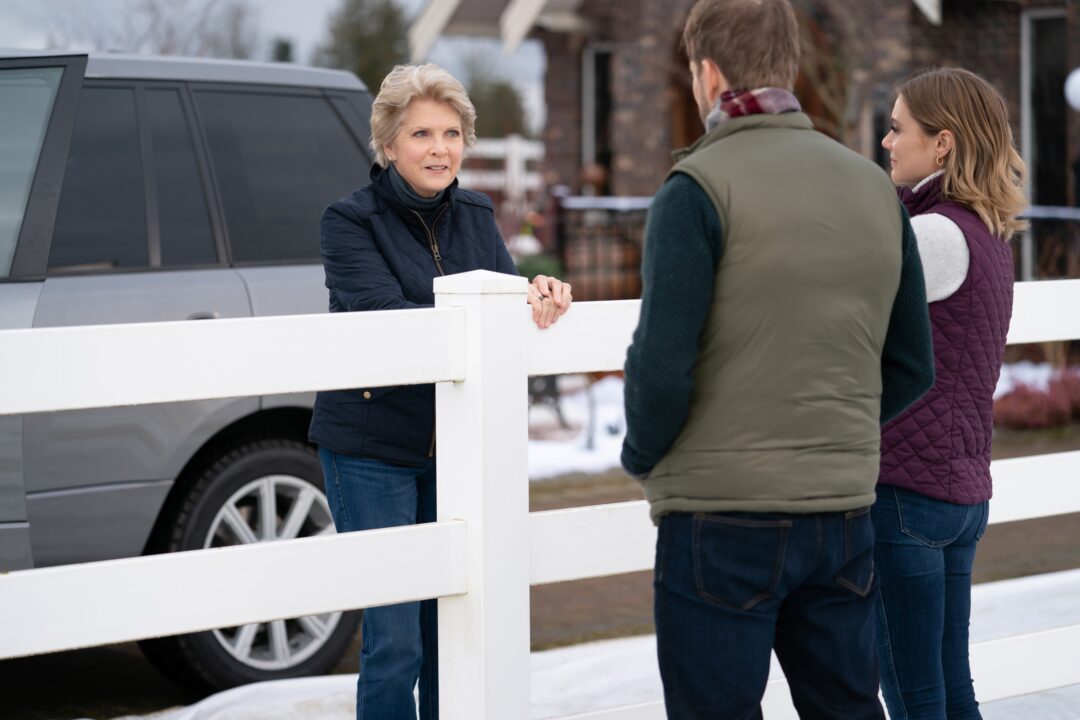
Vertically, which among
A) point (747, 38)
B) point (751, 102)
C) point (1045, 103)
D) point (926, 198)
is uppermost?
point (1045, 103)

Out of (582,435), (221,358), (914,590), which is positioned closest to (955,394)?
(914,590)

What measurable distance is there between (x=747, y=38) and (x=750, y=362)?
0.55m

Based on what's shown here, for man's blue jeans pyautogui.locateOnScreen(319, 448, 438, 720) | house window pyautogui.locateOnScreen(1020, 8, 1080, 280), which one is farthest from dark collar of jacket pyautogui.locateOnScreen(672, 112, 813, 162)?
house window pyautogui.locateOnScreen(1020, 8, 1080, 280)

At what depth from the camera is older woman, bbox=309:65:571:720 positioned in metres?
3.61

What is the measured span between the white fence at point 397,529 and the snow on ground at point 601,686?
0.96 metres

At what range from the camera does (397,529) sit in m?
3.40

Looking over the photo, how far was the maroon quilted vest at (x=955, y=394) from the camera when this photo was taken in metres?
3.31

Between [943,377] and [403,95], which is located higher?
[403,95]

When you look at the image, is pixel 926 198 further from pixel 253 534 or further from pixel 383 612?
pixel 253 534

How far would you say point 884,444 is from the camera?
337cm

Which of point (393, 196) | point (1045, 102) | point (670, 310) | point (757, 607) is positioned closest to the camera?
point (670, 310)

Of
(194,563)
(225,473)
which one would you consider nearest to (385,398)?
(194,563)

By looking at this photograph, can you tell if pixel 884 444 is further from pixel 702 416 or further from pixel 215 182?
pixel 215 182

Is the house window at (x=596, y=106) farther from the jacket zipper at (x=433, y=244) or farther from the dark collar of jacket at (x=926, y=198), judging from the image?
the dark collar of jacket at (x=926, y=198)
